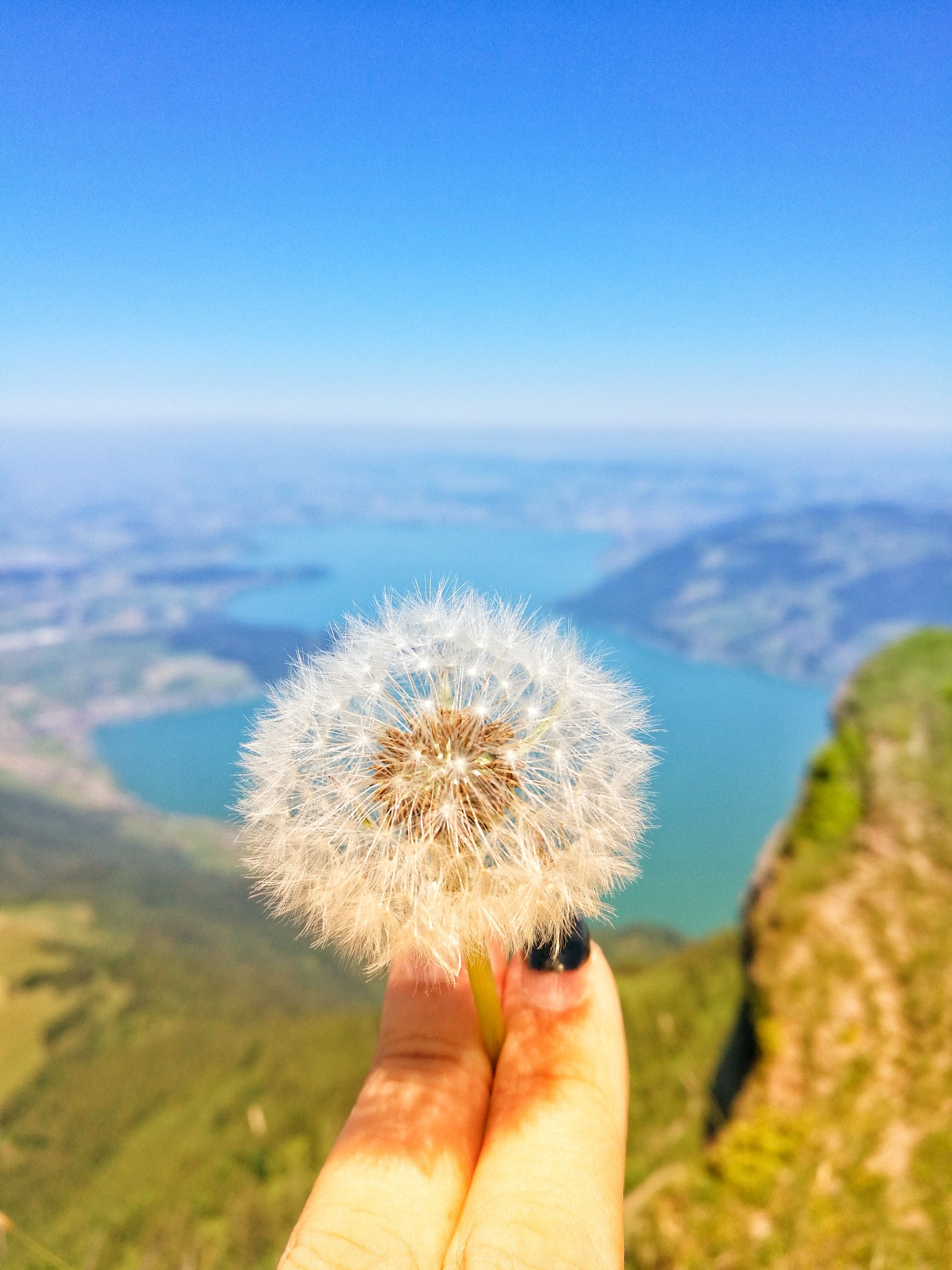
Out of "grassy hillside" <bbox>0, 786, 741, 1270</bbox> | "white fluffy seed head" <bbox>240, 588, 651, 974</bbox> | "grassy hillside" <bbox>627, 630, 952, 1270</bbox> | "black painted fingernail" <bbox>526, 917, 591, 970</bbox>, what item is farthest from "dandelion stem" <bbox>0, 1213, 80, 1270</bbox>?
"grassy hillside" <bbox>627, 630, 952, 1270</bbox>

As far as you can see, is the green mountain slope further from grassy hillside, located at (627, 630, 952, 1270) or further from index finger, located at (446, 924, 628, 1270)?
index finger, located at (446, 924, 628, 1270)

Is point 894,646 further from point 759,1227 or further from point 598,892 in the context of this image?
point 598,892

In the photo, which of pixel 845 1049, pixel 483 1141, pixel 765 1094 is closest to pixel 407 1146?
pixel 483 1141

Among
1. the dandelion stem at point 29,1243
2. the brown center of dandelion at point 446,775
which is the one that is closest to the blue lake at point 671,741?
the brown center of dandelion at point 446,775

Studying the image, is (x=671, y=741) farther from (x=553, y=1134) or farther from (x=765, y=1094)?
(x=553, y=1134)

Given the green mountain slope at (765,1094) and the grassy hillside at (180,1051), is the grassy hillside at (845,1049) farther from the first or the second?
the grassy hillside at (180,1051)

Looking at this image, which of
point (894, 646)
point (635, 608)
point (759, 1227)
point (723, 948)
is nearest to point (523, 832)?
point (759, 1227)
